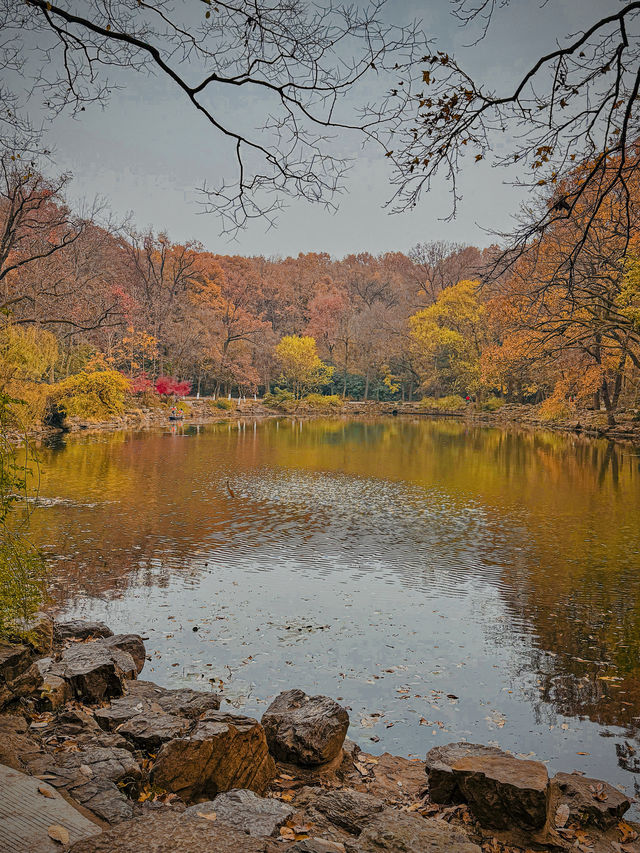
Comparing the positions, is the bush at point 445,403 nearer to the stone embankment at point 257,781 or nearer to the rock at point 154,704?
the rock at point 154,704

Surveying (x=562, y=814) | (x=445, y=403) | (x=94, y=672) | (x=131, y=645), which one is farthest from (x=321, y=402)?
(x=562, y=814)

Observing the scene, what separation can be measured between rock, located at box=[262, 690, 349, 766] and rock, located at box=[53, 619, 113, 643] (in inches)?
91.1

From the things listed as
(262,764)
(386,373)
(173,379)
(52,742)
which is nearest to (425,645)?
(262,764)

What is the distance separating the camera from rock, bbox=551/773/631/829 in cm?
370

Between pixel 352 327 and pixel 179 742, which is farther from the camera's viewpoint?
pixel 352 327

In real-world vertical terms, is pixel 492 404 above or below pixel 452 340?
below

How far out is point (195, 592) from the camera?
7.97 meters

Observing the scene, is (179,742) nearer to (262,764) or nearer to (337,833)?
(262,764)

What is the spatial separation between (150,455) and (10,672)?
1731 centimetres

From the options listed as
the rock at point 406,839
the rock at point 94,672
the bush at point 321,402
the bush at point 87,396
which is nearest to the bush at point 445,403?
the bush at point 321,402

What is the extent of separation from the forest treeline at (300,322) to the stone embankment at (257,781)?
15120mm

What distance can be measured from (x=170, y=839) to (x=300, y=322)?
200 feet

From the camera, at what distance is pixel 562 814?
373cm

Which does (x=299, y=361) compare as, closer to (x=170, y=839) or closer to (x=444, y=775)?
(x=444, y=775)
